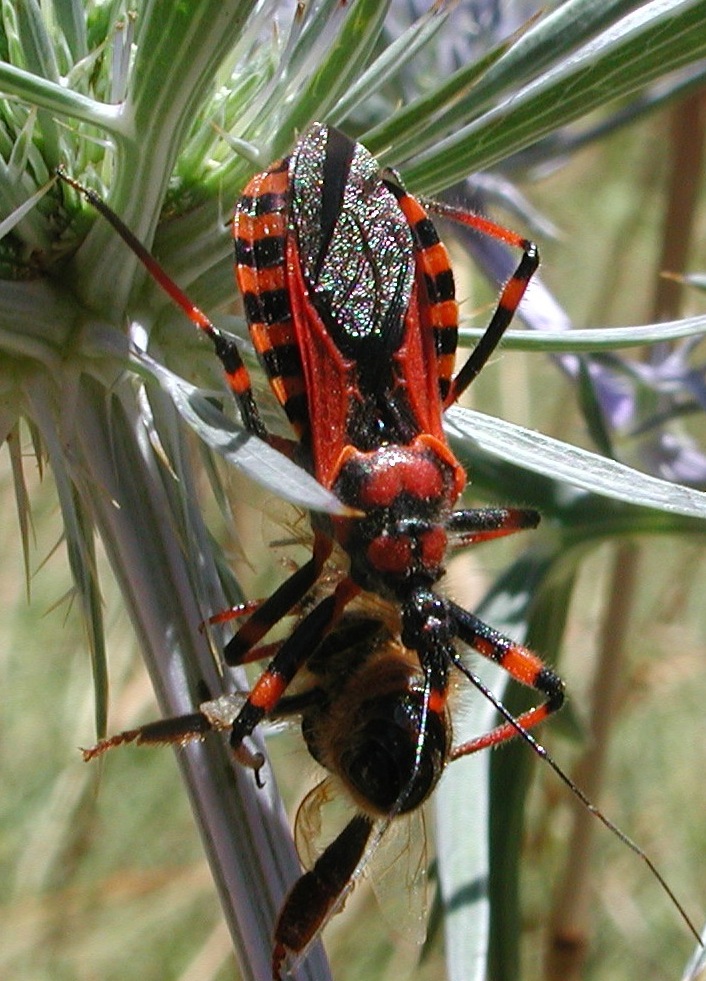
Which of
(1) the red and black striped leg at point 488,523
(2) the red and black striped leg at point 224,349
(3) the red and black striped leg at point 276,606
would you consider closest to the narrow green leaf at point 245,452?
(2) the red and black striped leg at point 224,349

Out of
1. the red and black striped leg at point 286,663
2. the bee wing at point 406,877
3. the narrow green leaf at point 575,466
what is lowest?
the bee wing at point 406,877

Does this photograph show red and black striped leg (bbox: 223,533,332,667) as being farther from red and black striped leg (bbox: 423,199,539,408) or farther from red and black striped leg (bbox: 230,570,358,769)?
red and black striped leg (bbox: 423,199,539,408)

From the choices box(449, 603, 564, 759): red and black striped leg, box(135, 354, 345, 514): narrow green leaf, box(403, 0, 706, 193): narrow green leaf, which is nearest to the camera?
box(135, 354, 345, 514): narrow green leaf

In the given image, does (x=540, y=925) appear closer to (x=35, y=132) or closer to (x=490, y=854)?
(x=490, y=854)

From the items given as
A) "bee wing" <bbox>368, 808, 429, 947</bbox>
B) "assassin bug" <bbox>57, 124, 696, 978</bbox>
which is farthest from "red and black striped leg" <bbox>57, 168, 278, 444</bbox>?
"bee wing" <bbox>368, 808, 429, 947</bbox>

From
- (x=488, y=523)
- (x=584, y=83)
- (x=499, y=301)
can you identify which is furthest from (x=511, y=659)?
(x=584, y=83)

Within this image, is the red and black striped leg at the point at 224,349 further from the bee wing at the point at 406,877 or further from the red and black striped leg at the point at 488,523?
the bee wing at the point at 406,877
